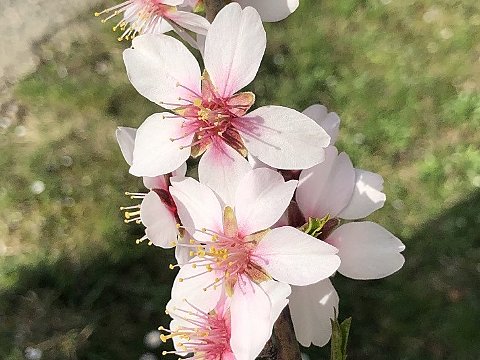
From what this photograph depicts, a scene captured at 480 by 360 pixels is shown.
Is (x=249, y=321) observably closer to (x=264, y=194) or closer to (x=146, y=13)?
(x=264, y=194)

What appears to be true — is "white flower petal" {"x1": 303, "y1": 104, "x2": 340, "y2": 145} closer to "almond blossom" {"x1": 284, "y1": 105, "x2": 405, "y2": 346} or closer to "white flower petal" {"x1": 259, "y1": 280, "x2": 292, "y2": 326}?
"almond blossom" {"x1": 284, "y1": 105, "x2": 405, "y2": 346}

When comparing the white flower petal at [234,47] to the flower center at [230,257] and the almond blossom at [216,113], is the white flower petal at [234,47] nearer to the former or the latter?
the almond blossom at [216,113]

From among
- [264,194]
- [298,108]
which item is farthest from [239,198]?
[298,108]

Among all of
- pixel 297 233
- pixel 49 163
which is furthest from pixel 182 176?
pixel 49 163

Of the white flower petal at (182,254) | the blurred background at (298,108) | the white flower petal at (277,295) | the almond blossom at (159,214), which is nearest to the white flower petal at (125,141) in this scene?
the almond blossom at (159,214)

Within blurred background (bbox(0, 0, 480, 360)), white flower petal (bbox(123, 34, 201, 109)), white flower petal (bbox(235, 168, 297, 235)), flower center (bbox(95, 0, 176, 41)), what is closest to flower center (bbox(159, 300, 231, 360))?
white flower petal (bbox(235, 168, 297, 235))
